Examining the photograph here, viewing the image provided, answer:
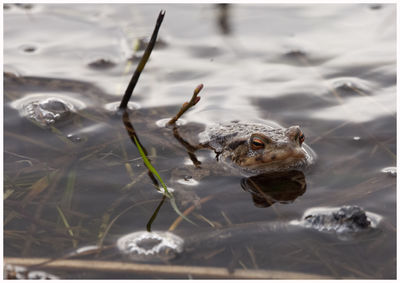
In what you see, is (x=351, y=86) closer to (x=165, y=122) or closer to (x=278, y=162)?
(x=278, y=162)

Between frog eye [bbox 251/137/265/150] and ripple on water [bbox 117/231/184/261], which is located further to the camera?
frog eye [bbox 251/137/265/150]

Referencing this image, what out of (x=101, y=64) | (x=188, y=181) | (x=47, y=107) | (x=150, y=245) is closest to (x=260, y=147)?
(x=188, y=181)

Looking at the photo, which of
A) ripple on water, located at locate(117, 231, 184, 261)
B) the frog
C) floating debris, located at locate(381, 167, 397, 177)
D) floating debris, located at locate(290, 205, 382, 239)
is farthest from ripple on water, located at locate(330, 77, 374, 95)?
ripple on water, located at locate(117, 231, 184, 261)

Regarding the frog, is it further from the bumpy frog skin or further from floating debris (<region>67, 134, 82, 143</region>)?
floating debris (<region>67, 134, 82, 143</region>)

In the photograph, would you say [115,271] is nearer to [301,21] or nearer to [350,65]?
[350,65]

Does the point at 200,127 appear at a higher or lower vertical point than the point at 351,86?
lower

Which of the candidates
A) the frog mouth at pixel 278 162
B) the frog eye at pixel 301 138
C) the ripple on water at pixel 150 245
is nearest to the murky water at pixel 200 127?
the ripple on water at pixel 150 245

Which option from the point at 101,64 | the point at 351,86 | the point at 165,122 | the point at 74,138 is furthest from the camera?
the point at 101,64
